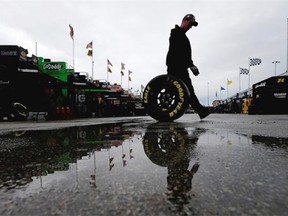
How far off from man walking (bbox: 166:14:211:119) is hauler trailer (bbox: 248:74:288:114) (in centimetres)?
1456

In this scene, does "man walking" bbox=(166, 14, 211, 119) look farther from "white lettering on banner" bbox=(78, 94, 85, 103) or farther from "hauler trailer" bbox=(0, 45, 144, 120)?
"white lettering on banner" bbox=(78, 94, 85, 103)

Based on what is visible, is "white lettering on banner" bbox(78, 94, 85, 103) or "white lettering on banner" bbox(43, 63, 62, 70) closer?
"white lettering on banner" bbox(78, 94, 85, 103)

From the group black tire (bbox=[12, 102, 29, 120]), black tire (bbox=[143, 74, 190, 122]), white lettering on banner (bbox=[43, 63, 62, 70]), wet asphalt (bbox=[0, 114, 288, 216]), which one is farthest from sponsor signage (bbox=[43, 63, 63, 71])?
wet asphalt (bbox=[0, 114, 288, 216])

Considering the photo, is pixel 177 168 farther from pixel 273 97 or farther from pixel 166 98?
pixel 273 97

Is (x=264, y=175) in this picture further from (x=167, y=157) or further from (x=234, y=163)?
(x=167, y=157)

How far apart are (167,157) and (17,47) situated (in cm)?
1915

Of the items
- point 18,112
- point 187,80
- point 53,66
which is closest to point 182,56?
point 187,80

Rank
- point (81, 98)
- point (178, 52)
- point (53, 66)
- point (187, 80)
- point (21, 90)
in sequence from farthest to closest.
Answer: point (53, 66)
point (81, 98)
point (21, 90)
point (187, 80)
point (178, 52)

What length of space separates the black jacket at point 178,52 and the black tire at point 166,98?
36 centimetres

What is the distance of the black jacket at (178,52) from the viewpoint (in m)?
5.81

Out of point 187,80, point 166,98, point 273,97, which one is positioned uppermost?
point 273,97

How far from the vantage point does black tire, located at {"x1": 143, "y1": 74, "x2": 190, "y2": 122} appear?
18.4ft

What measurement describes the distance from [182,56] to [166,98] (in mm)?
1009

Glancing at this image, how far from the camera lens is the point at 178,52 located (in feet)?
19.2
